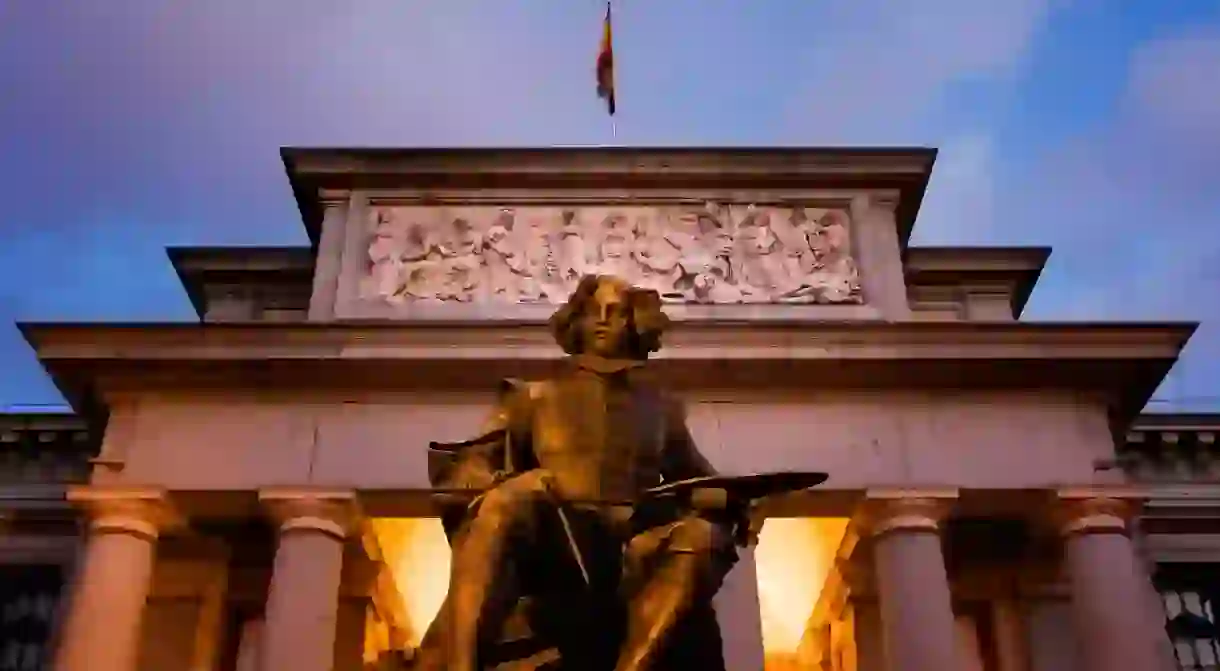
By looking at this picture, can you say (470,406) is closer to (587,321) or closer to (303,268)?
(303,268)

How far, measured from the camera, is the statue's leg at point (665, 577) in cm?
429

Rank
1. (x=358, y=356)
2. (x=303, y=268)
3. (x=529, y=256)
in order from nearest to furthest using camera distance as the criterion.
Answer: (x=358, y=356) < (x=529, y=256) < (x=303, y=268)

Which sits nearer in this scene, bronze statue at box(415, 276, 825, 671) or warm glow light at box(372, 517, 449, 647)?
bronze statue at box(415, 276, 825, 671)

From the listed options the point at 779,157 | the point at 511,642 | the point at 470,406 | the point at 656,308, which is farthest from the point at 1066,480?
the point at 511,642

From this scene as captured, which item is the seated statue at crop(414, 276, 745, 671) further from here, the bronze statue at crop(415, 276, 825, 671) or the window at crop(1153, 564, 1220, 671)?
the window at crop(1153, 564, 1220, 671)

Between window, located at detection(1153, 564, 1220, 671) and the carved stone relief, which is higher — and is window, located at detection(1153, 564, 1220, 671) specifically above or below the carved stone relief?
below

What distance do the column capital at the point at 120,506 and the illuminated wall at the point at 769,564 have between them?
9.98ft

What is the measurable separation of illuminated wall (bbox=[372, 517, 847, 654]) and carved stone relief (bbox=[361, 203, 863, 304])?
344 centimetres

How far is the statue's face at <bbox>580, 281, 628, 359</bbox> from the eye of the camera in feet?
18.1

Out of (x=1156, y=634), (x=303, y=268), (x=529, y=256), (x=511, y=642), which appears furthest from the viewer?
(x=303, y=268)

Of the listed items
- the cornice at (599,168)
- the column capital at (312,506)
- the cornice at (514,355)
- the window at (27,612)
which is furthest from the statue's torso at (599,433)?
the window at (27,612)

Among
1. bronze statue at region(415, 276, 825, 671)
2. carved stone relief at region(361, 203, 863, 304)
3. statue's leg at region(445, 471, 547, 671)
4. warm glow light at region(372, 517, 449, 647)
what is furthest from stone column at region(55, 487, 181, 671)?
statue's leg at region(445, 471, 547, 671)

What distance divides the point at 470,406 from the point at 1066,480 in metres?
8.39

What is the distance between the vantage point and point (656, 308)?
5.62m
